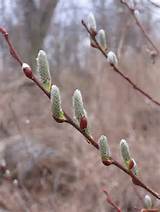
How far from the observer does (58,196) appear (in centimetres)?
571

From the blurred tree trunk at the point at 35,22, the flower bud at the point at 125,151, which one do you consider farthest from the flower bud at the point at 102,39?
the blurred tree trunk at the point at 35,22

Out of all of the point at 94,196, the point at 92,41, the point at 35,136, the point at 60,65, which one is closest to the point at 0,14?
the point at 35,136

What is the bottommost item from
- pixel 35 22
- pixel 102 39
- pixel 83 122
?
pixel 35 22

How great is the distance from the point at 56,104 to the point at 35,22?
10.1 metres

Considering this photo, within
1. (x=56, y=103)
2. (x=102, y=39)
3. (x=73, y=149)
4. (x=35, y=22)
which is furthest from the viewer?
(x=35, y=22)

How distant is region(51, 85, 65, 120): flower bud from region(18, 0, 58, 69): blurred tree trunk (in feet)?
30.3

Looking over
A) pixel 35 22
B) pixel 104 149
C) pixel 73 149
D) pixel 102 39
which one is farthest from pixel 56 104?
pixel 35 22

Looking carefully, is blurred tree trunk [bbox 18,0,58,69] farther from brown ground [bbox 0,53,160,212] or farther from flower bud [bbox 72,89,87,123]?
flower bud [bbox 72,89,87,123]

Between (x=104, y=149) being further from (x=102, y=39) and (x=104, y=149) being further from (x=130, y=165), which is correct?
(x=102, y=39)

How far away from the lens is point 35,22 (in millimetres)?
10891

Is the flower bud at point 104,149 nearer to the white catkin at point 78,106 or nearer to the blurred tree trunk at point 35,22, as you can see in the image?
the white catkin at point 78,106

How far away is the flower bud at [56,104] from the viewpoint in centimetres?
92

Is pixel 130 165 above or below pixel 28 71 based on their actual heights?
below

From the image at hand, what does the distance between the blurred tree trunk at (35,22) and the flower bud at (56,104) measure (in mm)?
9239
